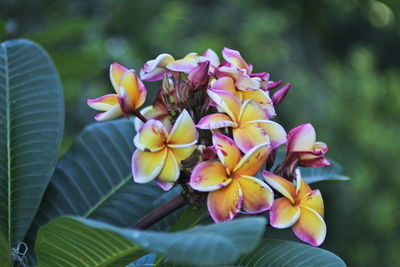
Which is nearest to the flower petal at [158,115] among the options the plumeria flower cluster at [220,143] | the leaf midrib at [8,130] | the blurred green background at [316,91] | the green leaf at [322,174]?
the plumeria flower cluster at [220,143]

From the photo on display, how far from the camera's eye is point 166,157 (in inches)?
24.6

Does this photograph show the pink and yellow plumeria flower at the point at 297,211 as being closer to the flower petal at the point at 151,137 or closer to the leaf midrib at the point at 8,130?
the flower petal at the point at 151,137

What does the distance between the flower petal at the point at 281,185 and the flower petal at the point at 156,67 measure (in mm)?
184

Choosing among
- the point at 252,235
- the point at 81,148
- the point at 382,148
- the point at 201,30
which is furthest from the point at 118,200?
the point at 201,30

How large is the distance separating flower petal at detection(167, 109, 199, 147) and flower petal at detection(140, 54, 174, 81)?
10 cm

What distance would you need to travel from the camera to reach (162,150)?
2.06 feet

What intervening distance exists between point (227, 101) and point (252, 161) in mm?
75

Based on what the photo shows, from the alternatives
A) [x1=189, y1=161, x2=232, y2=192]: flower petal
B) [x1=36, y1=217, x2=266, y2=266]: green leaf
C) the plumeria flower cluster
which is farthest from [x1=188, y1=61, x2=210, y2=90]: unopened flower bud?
[x1=36, y1=217, x2=266, y2=266]: green leaf

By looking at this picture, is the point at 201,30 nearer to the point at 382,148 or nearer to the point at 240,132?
the point at 382,148

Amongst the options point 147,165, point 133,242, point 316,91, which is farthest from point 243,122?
point 316,91

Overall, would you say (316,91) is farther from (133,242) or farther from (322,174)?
(133,242)

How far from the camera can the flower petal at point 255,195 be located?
2.01 feet

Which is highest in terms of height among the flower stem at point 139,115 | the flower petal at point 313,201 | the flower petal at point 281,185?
the flower stem at point 139,115

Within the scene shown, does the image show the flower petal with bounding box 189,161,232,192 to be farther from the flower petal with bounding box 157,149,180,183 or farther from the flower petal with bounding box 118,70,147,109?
the flower petal with bounding box 118,70,147,109
